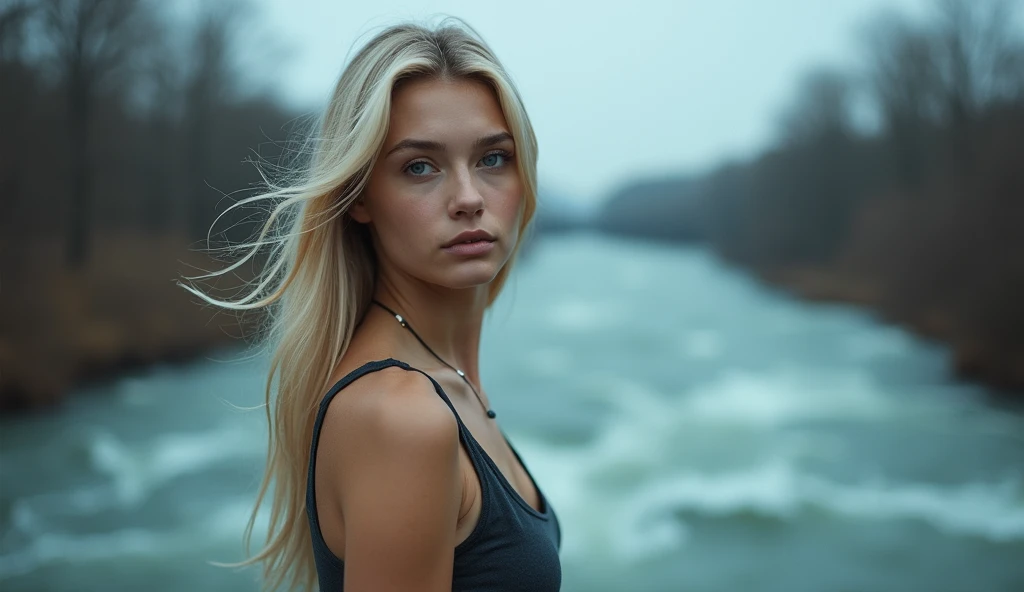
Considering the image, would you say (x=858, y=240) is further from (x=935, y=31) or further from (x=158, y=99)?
(x=158, y=99)

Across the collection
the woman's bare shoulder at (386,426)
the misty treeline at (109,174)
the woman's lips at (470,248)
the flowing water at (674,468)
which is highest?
the misty treeline at (109,174)

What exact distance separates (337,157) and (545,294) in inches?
429

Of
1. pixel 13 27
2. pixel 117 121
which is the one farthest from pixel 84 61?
pixel 13 27

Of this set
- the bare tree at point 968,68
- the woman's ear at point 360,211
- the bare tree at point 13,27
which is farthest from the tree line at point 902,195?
the bare tree at point 13,27

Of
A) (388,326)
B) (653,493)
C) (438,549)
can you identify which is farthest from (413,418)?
(653,493)

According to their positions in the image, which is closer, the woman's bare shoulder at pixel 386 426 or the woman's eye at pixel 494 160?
the woman's bare shoulder at pixel 386 426

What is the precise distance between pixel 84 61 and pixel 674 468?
6288mm

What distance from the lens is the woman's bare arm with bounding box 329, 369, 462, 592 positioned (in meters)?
0.74

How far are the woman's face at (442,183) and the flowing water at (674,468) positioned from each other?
3179mm

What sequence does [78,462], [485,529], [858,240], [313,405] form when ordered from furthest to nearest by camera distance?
[858,240]
[78,462]
[313,405]
[485,529]

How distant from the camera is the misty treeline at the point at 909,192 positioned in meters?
6.41

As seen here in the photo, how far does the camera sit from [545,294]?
464 inches

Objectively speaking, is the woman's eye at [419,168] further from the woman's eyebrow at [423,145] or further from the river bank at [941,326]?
the river bank at [941,326]

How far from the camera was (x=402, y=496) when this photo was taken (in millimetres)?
739
